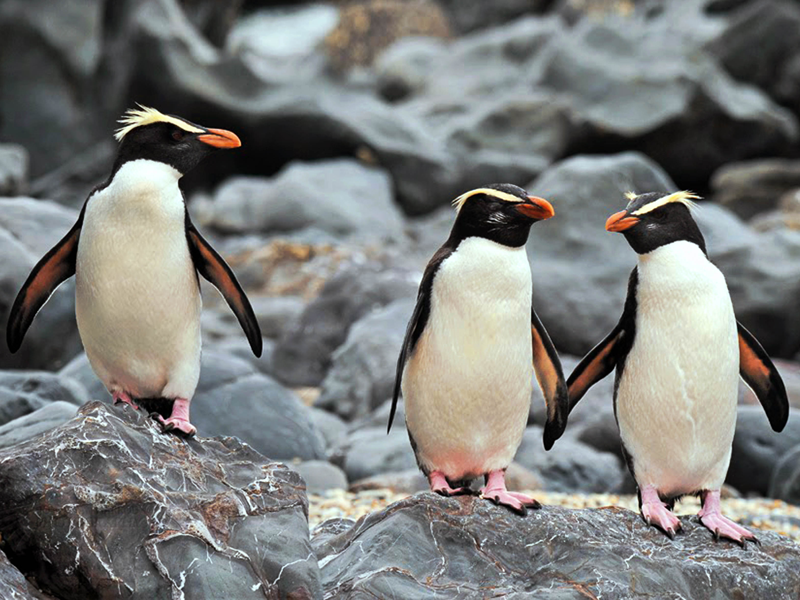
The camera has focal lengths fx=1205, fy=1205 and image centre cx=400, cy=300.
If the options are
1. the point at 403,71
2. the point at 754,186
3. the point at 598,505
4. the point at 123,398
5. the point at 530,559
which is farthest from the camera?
the point at 403,71

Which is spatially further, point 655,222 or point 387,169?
point 387,169

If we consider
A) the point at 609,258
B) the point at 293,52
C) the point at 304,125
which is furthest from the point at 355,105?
the point at 293,52

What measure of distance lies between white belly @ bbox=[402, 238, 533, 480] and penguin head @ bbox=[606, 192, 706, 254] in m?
0.38

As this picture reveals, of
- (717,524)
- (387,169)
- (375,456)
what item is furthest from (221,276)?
(387,169)

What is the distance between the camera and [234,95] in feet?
60.2

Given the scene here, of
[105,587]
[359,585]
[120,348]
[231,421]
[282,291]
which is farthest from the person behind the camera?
[282,291]

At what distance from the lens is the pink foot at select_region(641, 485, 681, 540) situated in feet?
13.7

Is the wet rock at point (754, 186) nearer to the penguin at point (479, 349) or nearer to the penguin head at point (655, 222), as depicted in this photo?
the penguin head at point (655, 222)

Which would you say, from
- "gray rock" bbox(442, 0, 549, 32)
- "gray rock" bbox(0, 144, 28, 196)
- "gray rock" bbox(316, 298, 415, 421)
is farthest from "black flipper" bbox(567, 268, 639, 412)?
"gray rock" bbox(442, 0, 549, 32)

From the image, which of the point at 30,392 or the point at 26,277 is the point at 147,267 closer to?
the point at 30,392

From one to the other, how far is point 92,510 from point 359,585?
0.84 m

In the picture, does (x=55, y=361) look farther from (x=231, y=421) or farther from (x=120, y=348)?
(x=120, y=348)

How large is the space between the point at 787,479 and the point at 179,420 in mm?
4433

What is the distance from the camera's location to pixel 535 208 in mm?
4047
